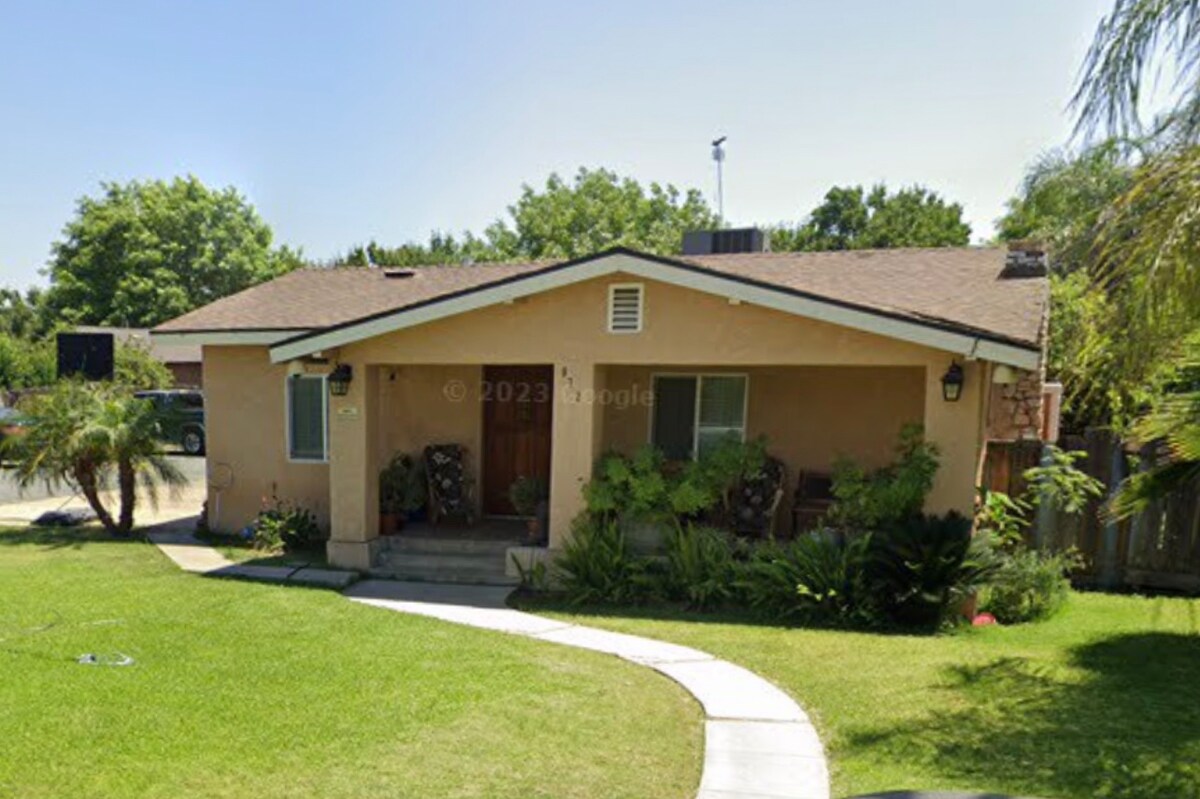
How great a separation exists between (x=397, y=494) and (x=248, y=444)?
2.83 m

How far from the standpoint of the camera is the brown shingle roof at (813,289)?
8.45m

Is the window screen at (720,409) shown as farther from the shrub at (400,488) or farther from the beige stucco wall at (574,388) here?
the shrub at (400,488)

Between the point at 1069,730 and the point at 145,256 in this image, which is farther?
the point at 145,256

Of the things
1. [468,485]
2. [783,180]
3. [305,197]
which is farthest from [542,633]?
[305,197]

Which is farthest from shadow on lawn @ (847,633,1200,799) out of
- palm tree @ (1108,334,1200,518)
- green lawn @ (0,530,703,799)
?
green lawn @ (0,530,703,799)

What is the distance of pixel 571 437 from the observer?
359 inches

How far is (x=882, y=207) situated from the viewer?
41406mm

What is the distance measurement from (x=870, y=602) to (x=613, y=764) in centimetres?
413

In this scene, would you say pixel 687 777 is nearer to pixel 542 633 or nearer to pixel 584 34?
pixel 542 633

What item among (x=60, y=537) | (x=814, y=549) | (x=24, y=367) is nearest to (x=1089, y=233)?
(x=814, y=549)

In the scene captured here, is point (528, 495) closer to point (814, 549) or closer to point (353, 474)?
point (353, 474)

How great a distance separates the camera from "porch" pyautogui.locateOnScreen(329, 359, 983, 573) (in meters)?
A: 9.26

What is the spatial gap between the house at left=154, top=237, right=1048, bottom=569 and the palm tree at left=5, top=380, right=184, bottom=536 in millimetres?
945

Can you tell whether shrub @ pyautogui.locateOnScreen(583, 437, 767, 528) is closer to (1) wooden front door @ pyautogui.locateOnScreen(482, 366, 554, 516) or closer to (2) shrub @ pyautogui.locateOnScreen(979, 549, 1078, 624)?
(1) wooden front door @ pyautogui.locateOnScreen(482, 366, 554, 516)
